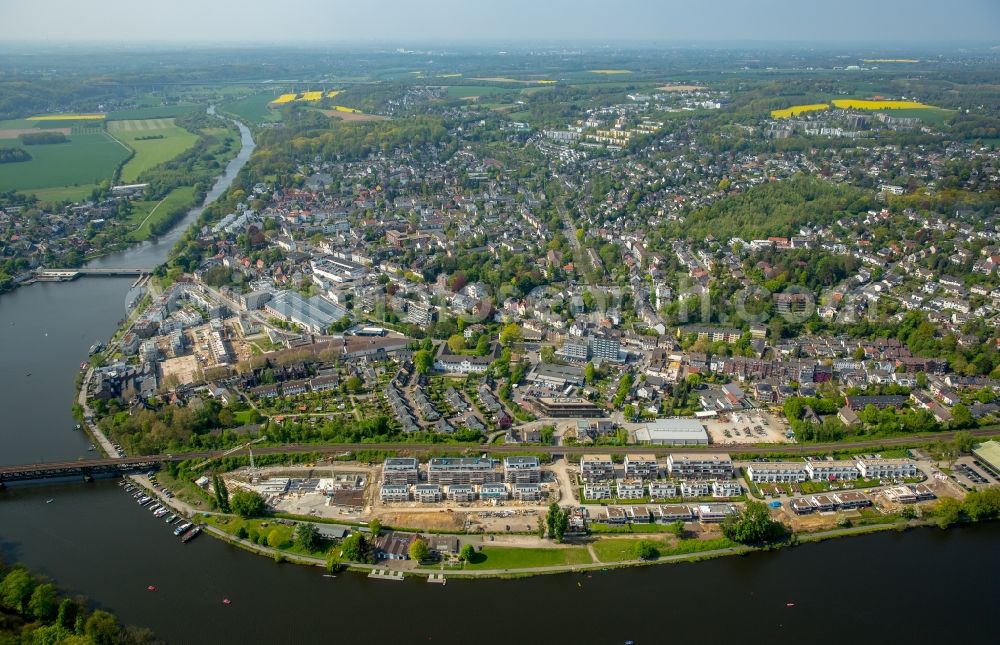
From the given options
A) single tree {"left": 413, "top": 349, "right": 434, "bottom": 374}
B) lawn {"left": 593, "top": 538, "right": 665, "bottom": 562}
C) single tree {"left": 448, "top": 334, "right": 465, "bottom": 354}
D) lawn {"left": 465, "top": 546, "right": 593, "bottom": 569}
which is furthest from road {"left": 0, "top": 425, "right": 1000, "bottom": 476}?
single tree {"left": 448, "top": 334, "right": 465, "bottom": 354}

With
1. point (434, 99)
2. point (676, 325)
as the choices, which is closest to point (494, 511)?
point (676, 325)

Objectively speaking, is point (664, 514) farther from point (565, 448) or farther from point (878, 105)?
point (878, 105)

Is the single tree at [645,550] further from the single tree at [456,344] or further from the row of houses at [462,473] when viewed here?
the single tree at [456,344]

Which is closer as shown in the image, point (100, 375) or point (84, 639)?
point (84, 639)

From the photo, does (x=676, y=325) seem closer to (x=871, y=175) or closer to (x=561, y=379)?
(x=561, y=379)

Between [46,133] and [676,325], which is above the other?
[46,133]

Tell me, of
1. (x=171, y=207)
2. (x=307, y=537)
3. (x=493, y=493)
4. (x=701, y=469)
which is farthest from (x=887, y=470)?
(x=171, y=207)
